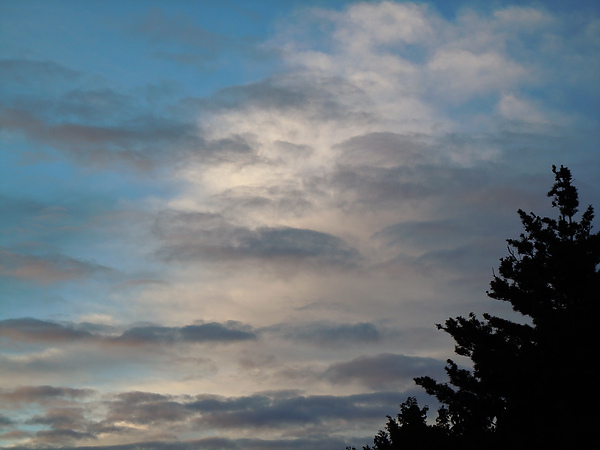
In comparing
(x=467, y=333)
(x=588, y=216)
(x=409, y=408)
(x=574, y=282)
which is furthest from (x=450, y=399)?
(x=409, y=408)

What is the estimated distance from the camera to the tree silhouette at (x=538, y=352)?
2676 centimetres

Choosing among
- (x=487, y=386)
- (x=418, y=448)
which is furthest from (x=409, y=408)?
(x=487, y=386)

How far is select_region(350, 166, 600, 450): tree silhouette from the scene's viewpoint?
2676 cm

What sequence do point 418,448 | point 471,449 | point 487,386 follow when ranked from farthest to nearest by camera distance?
point 418,448 < point 487,386 < point 471,449

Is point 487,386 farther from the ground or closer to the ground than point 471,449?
farther from the ground

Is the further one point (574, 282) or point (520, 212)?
point (520, 212)

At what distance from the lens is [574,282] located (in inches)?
1281

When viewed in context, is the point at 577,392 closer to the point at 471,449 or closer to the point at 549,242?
the point at 471,449

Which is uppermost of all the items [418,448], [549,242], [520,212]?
[520,212]

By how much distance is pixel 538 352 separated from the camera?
2914 cm

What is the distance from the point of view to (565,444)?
70.6 feet

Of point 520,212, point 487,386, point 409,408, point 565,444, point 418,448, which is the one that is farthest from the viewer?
point 409,408

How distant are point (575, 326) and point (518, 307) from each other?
7313mm

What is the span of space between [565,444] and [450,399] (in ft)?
55.0
